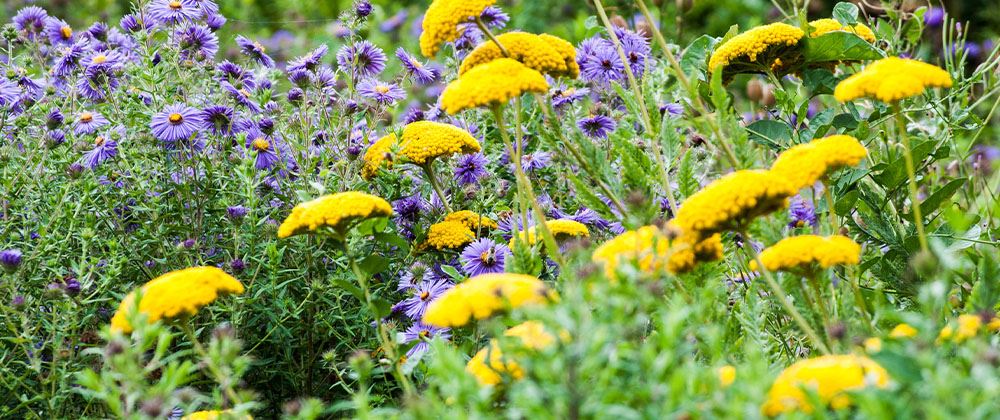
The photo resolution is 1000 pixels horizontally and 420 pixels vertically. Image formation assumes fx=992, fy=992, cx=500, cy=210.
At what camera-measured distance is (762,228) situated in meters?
1.44

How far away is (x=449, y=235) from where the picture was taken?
2.05 m

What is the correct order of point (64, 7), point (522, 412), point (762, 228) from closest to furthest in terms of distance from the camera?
point (522, 412), point (762, 228), point (64, 7)

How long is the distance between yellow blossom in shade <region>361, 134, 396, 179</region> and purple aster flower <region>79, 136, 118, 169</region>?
1.83 feet

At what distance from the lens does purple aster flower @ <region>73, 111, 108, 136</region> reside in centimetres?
225

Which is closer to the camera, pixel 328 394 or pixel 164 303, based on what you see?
pixel 164 303

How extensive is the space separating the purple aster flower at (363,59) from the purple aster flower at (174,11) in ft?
1.19

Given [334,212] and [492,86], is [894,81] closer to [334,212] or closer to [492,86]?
[492,86]

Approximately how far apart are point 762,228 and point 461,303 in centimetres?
50

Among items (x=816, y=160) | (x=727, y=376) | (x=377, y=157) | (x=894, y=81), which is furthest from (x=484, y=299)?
(x=377, y=157)

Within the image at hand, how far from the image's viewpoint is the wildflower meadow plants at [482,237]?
1085 millimetres

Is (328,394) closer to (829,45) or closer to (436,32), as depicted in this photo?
(436,32)

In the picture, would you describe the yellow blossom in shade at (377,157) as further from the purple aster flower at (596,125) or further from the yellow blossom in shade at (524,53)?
the purple aster flower at (596,125)

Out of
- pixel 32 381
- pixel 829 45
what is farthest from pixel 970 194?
pixel 32 381

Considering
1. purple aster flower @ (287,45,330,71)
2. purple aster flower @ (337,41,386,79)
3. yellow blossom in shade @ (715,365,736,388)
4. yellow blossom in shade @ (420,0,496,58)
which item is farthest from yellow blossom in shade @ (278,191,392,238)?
purple aster flower @ (337,41,386,79)
